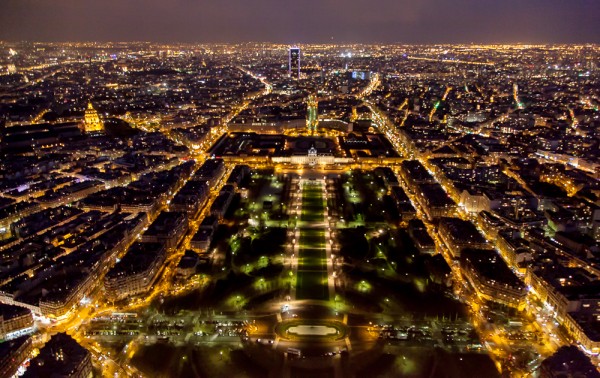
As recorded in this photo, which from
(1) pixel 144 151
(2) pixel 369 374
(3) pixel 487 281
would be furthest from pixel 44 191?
(3) pixel 487 281

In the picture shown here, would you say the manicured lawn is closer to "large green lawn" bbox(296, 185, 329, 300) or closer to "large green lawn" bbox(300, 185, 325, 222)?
"large green lawn" bbox(296, 185, 329, 300)

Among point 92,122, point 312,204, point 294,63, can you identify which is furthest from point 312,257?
point 294,63

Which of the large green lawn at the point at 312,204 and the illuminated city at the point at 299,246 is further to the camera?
the large green lawn at the point at 312,204

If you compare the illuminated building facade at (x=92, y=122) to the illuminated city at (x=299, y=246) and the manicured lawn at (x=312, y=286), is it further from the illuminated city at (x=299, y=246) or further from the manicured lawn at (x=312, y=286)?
the manicured lawn at (x=312, y=286)

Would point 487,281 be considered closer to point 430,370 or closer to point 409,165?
point 430,370

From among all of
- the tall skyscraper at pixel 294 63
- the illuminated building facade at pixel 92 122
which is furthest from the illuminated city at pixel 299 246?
the tall skyscraper at pixel 294 63

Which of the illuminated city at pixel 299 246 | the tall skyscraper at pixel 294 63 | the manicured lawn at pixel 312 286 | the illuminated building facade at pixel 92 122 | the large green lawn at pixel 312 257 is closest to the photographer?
the illuminated city at pixel 299 246
